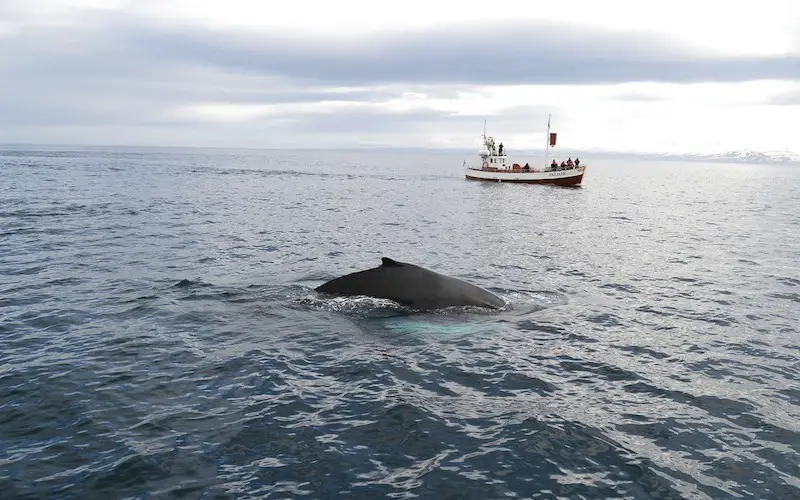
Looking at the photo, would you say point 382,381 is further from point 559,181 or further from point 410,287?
point 559,181

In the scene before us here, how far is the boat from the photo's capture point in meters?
99.1

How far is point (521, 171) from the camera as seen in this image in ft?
342

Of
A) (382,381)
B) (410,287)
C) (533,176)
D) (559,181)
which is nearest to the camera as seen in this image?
(382,381)

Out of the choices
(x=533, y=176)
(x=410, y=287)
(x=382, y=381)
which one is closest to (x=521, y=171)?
(x=533, y=176)

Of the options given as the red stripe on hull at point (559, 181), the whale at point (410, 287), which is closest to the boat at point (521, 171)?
the red stripe on hull at point (559, 181)

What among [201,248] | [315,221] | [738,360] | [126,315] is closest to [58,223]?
[201,248]

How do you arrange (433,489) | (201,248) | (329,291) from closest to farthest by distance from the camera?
1. (433,489)
2. (329,291)
3. (201,248)

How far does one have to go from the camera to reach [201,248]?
29.4 m

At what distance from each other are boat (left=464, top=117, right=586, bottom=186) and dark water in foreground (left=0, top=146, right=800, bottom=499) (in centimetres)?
7323

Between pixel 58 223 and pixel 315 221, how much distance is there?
53.8 feet

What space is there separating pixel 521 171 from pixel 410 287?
90.5 m

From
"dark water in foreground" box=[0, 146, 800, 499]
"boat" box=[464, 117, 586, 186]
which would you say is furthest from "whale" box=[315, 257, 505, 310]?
"boat" box=[464, 117, 586, 186]

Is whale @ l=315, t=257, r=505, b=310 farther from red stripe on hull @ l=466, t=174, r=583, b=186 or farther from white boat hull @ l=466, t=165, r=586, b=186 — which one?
red stripe on hull @ l=466, t=174, r=583, b=186

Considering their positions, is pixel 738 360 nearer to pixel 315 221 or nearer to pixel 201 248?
pixel 201 248
